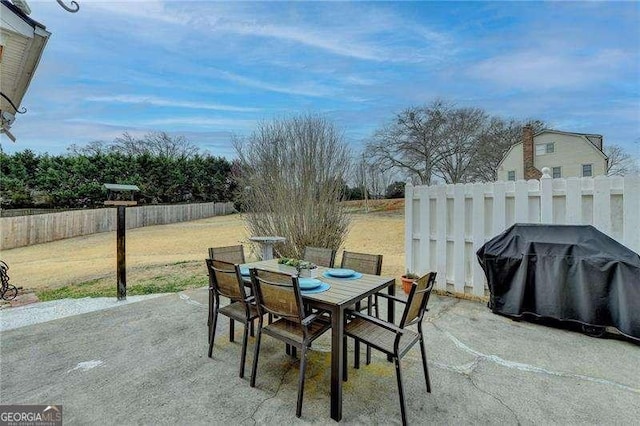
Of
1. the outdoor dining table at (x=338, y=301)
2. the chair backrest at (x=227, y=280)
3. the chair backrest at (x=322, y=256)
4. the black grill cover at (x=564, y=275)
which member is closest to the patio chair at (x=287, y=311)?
the outdoor dining table at (x=338, y=301)

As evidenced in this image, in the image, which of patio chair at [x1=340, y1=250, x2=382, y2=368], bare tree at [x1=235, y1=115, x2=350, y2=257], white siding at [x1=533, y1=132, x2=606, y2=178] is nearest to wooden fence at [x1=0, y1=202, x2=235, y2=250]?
bare tree at [x1=235, y1=115, x2=350, y2=257]

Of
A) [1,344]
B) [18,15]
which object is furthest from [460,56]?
[1,344]

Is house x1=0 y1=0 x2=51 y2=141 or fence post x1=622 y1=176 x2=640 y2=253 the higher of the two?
house x1=0 y1=0 x2=51 y2=141

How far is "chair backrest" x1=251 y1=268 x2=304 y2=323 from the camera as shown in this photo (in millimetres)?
2020

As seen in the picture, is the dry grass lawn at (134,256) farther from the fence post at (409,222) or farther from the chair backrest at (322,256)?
the chair backrest at (322,256)

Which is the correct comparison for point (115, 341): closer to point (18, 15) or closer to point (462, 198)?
point (18, 15)

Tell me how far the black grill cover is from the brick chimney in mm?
17205

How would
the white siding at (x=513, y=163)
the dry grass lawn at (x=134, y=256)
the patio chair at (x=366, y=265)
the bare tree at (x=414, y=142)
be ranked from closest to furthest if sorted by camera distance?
1. the patio chair at (x=366, y=265)
2. the dry grass lawn at (x=134, y=256)
3. the white siding at (x=513, y=163)
4. the bare tree at (x=414, y=142)

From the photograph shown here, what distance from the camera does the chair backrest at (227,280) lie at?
2.46m

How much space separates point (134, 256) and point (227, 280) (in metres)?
8.38

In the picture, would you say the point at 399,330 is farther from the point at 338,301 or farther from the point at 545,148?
the point at 545,148

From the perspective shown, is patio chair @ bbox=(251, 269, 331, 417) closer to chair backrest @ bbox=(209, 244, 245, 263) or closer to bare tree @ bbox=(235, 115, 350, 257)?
chair backrest @ bbox=(209, 244, 245, 263)

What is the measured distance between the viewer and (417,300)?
6.68ft

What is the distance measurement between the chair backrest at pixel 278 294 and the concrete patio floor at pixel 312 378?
2.01 ft
